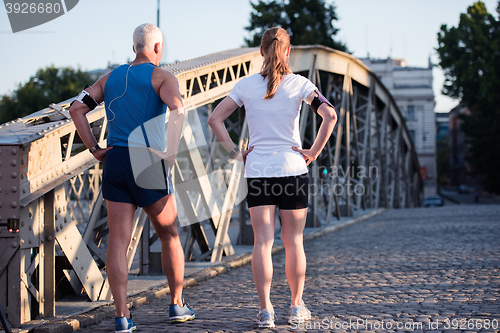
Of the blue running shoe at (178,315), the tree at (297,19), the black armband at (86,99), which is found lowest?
the blue running shoe at (178,315)

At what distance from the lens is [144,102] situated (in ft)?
13.1

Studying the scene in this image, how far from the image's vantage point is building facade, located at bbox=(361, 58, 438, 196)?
72.1 meters

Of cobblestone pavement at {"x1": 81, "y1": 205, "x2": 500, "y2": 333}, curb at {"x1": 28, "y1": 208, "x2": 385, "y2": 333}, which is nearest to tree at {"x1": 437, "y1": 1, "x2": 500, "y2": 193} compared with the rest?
cobblestone pavement at {"x1": 81, "y1": 205, "x2": 500, "y2": 333}

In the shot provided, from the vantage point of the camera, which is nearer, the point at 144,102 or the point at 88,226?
the point at 144,102

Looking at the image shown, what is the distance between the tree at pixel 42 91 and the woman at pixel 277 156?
171 feet

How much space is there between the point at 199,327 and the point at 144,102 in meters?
1.57

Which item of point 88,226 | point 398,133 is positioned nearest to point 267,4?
point 398,133

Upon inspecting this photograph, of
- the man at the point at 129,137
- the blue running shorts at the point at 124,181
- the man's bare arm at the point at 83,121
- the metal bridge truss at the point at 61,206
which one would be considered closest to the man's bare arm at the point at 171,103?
the man at the point at 129,137

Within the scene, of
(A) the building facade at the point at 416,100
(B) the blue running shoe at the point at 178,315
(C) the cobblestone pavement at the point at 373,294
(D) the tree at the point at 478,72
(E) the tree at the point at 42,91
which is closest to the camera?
(C) the cobblestone pavement at the point at 373,294

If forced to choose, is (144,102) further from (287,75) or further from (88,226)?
(88,226)

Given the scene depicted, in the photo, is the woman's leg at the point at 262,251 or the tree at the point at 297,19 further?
the tree at the point at 297,19

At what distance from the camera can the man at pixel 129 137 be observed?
3896mm

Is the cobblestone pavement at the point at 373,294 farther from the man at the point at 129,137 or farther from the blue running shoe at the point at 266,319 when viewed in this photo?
the man at the point at 129,137

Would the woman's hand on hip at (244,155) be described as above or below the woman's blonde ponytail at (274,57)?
below
